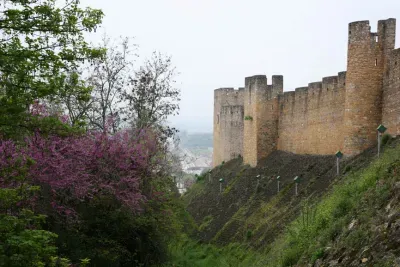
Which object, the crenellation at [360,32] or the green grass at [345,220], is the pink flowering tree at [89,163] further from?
the crenellation at [360,32]

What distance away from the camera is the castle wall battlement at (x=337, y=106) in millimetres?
19047

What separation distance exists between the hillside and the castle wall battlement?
81cm

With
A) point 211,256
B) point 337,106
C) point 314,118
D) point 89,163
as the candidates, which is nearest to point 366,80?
point 337,106

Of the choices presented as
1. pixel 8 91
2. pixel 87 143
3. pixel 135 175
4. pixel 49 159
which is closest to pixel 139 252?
pixel 135 175

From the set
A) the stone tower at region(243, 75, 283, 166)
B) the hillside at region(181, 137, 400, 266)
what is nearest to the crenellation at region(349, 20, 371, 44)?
the hillside at region(181, 137, 400, 266)

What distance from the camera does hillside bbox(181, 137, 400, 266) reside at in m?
8.80

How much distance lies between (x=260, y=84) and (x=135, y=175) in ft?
50.0

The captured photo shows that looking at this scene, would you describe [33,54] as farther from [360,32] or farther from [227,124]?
[227,124]

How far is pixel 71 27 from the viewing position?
364 inches

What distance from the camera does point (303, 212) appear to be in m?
13.9

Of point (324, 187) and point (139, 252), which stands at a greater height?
point (324, 187)

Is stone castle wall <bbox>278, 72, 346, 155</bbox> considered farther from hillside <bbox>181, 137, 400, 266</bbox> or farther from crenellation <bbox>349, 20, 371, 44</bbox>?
crenellation <bbox>349, 20, 371, 44</bbox>

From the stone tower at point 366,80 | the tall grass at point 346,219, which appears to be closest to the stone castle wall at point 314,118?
the stone tower at point 366,80

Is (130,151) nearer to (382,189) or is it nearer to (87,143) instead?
(87,143)
